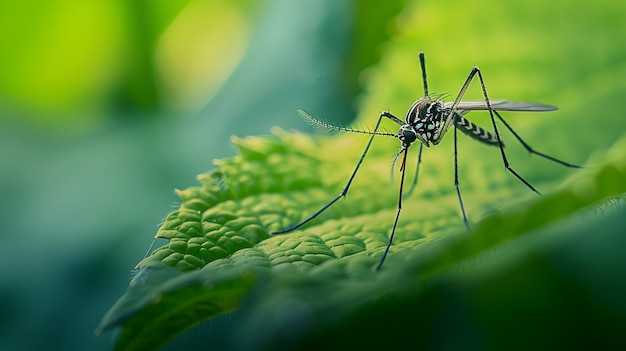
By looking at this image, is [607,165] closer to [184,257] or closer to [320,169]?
[184,257]

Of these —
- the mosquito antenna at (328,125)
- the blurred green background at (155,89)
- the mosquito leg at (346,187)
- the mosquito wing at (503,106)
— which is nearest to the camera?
the mosquito leg at (346,187)

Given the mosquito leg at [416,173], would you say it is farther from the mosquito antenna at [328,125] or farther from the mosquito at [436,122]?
the mosquito antenna at [328,125]

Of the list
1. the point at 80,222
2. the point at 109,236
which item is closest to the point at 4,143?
the point at 80,222

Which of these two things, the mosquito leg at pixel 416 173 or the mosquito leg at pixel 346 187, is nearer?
the mosquito leg at pixel 346 187

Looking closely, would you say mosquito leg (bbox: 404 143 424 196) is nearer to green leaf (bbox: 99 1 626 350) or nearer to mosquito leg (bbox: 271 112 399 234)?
green leaf (bbox: 99 1 626 350)

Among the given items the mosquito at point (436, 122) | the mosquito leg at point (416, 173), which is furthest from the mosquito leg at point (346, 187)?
the mosquito leg at point (416, 173)
